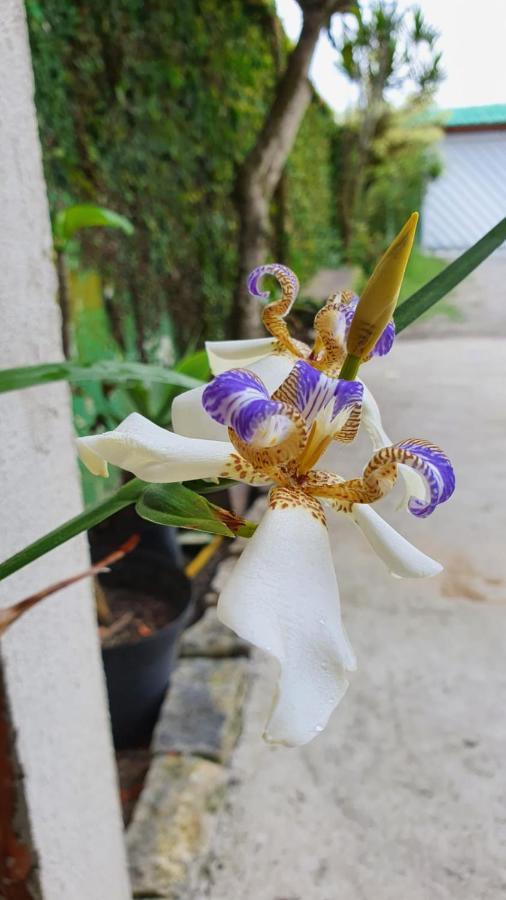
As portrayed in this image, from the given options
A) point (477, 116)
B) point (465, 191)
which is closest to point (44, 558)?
point (465, 191)

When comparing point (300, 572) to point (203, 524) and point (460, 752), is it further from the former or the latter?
point (460, 752)

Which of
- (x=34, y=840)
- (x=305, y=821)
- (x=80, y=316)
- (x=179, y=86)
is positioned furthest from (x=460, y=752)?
(x=179, y=86)

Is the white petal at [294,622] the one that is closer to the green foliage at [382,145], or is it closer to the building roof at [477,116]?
the green foliage at [382,145]

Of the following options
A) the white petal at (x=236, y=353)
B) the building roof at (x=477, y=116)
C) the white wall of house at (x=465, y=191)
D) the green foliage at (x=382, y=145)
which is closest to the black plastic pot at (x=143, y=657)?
the white petal at (x=236, y=353)

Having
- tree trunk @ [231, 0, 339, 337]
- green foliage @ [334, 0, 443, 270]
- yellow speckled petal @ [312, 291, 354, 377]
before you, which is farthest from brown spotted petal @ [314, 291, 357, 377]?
green foliage @ [334, 0, 443, 270]

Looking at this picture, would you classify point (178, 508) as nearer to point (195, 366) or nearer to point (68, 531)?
point (68, 531)
